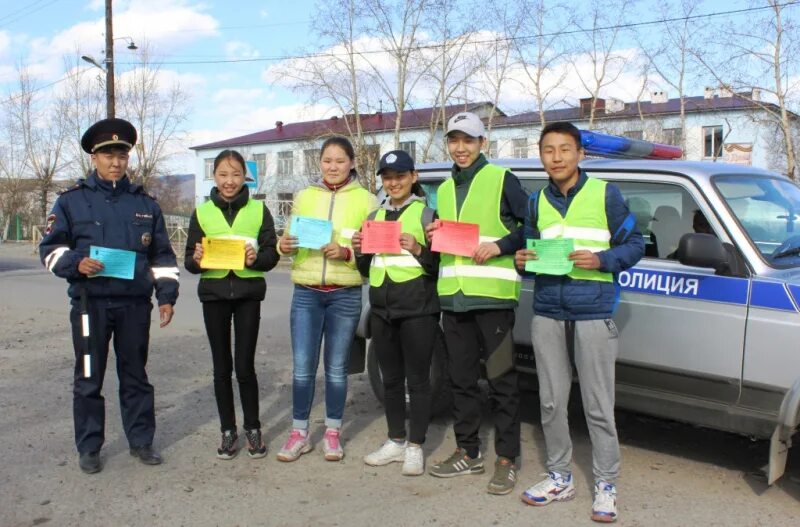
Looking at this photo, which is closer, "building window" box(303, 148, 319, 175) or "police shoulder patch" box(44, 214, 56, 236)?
"police shoulder patch" box(44, 214, 56, 236)

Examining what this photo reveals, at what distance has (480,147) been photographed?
4.33m

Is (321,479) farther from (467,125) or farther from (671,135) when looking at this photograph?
(671,135)

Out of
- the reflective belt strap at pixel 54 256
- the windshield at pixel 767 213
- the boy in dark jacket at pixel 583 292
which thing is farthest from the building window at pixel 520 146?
the reflective belt strap at pixel 54 256

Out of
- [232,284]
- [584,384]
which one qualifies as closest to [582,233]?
[584,384]

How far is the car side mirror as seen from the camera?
3889mm

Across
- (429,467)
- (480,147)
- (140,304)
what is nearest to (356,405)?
(429,467)

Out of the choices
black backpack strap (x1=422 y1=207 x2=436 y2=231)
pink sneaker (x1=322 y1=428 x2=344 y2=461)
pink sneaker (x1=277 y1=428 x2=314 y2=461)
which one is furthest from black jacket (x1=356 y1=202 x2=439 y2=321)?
pink sneaker (x1=277 y1=428 x2=314 y2=461)

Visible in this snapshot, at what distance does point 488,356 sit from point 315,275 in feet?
3.89

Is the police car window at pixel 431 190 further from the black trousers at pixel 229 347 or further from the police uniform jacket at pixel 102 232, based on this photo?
the police uniform jacket at pixel 102 232

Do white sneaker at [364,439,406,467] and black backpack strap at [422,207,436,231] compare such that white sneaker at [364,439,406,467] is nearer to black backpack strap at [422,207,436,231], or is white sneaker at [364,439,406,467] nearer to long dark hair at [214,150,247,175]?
black backpack strap at [422,207,436,231]

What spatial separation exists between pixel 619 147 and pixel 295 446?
2.92 m

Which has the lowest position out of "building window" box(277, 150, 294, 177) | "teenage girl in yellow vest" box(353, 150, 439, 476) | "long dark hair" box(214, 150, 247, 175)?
"teenage girl in yellow vest" box(353, 150, 439, 476)

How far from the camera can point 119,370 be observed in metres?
4.59

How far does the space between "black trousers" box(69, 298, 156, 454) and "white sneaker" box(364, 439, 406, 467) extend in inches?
54.9
